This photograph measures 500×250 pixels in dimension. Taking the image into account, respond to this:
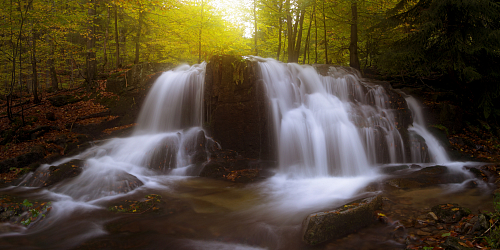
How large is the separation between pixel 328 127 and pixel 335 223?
5447 mm

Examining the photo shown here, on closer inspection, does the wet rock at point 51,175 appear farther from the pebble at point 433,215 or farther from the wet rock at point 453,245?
the pebble at point 433,215

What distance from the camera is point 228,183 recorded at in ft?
26.0

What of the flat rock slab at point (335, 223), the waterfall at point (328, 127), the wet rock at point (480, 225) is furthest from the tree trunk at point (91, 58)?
the wet rock at point (480, 225)

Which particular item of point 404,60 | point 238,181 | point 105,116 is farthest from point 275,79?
point 105,116

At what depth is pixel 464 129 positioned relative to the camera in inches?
432

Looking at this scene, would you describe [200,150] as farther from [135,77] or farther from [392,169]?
[392,169]

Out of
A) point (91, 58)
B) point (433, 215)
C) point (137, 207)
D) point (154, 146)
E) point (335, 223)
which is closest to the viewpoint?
point (335, 223)

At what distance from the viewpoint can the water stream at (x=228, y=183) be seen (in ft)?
16.3

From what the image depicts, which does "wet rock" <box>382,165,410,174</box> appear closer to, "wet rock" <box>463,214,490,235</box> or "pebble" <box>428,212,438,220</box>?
"pebble" <box>428,212,438,220</box>

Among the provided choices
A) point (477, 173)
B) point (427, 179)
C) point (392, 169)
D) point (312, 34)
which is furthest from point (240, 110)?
point (312, 34)

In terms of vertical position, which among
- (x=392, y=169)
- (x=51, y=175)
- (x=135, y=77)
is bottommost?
(x=392, y=169)

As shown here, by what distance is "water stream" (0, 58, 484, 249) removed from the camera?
4.97 metres

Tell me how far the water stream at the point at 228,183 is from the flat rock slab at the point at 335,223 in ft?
1.29

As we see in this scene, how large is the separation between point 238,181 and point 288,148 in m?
2.29
